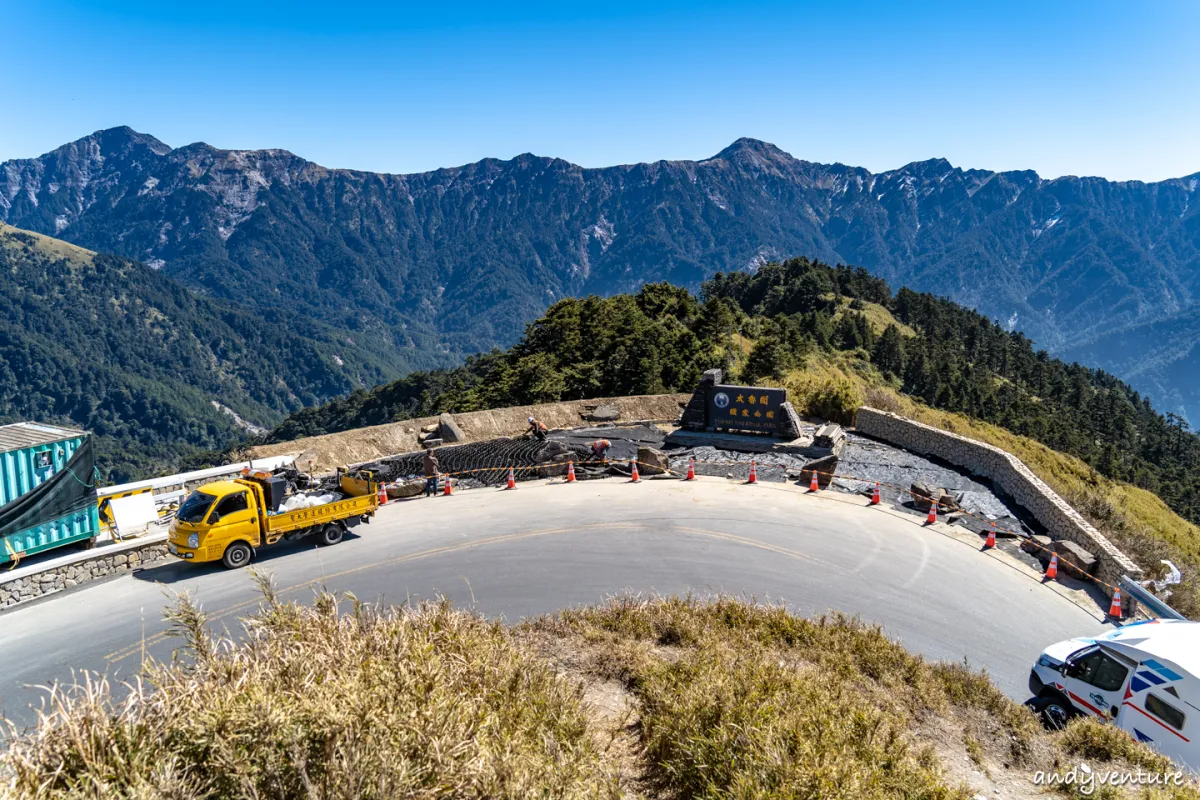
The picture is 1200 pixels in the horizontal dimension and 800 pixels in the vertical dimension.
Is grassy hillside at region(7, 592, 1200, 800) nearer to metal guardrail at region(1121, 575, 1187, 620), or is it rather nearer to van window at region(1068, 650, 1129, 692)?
van window at region(1068, 650, 1129, 692)

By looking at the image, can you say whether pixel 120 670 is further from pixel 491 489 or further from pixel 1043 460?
pixel 1043 460

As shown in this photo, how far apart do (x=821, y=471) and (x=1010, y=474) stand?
254 inches

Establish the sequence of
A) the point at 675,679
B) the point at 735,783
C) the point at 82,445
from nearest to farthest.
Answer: the point at 735,783
the point at 675,679
the point at 82,445

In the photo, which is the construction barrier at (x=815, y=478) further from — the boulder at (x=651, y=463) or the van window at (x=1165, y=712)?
the van window at (x=1165, y=712)

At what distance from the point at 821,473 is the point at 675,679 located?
49.2 ft

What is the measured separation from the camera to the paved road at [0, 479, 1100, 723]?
40.8 ft

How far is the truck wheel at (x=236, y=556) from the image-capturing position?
1506 centimetres

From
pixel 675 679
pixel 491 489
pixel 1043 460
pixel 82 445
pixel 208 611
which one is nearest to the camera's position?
pixel 675 679

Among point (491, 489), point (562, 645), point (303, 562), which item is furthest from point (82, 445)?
point (562, 645)

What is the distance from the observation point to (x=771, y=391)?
2767cm

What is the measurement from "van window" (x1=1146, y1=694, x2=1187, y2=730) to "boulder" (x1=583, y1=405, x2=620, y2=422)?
23584 millimetres

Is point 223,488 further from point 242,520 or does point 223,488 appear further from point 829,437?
point 829,437

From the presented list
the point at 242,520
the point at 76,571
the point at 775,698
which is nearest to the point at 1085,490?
the point at 775,698

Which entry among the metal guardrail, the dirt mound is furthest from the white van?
the dirt mound
